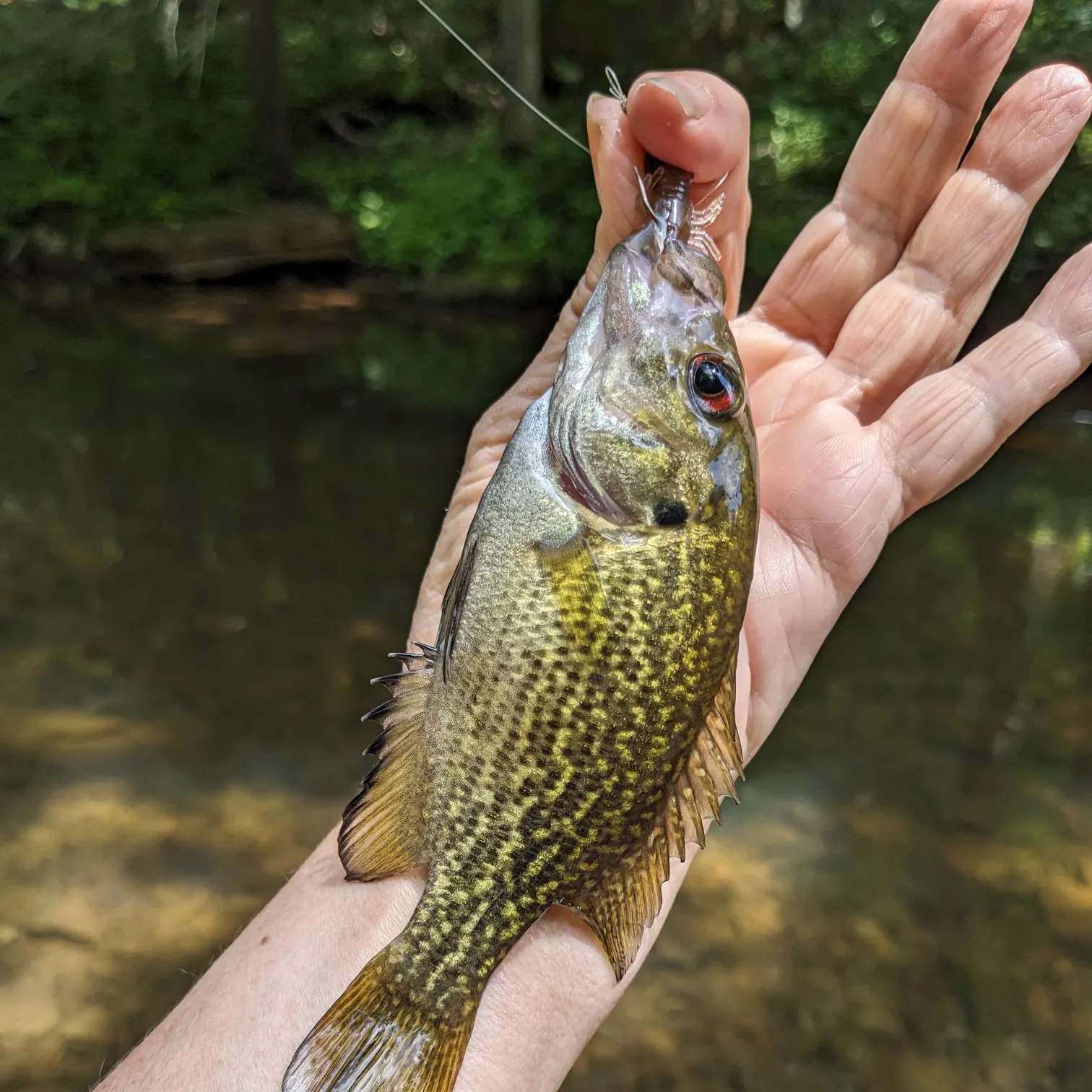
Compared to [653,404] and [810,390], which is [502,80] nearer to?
[810,390]

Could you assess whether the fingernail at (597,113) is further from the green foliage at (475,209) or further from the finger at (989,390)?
the green foliage at (475,209)

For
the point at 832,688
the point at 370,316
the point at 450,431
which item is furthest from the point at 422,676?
Answer: the point at 370,316

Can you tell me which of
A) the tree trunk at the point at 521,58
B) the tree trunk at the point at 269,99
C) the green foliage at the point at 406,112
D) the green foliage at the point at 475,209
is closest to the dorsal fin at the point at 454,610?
the green foliage at the point at 406,112

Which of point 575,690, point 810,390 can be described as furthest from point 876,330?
point 575,690

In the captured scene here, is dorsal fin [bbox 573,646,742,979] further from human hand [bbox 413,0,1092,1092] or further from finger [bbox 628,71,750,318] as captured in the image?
finger [bbox 628,71,750,318]

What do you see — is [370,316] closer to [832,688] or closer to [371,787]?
[832,688]
